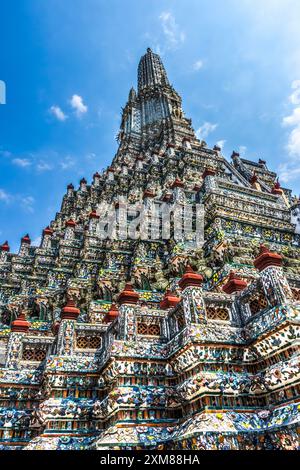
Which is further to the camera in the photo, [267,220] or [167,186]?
[167,186]

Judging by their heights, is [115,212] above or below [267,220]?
above

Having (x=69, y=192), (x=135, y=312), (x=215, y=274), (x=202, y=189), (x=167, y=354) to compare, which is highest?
(x=69, y=192)

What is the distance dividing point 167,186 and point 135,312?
13135 mm

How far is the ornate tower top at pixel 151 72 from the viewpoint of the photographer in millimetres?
43969

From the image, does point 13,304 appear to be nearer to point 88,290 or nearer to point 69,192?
point 88,290

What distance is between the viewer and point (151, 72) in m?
45.7

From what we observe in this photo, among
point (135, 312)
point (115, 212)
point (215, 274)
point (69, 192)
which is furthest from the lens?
point (69, 192)

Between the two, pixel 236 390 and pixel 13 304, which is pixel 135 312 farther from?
pixel 13 304

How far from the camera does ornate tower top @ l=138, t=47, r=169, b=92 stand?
144ft

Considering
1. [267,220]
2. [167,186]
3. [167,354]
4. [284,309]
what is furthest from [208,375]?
[167,186]

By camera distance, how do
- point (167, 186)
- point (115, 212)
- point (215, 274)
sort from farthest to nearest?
point (167, 186) → point (115, 212) → point (215, 274)
